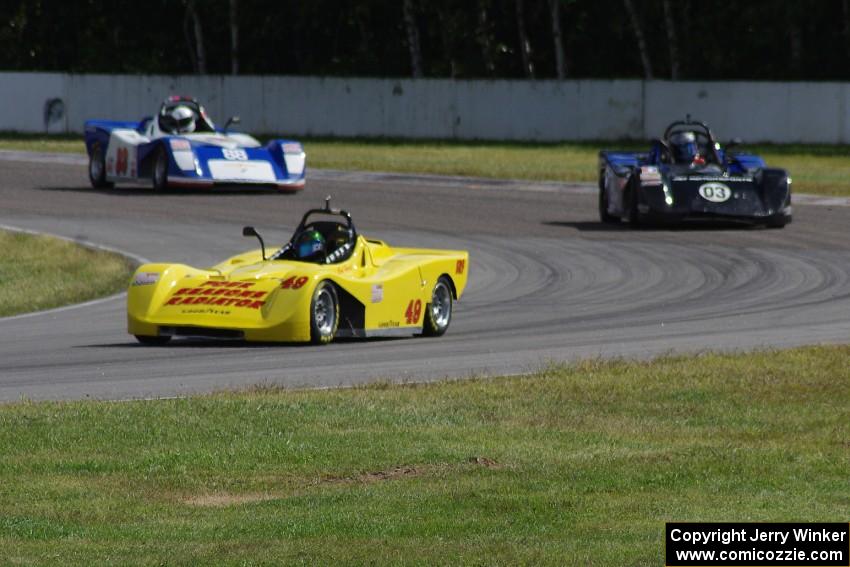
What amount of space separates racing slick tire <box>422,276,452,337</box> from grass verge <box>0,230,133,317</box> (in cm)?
477

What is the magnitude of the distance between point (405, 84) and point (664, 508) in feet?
134

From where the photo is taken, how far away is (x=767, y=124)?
4525cm

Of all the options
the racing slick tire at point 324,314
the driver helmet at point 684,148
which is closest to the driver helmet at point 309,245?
the racing slick tire at point 324,314

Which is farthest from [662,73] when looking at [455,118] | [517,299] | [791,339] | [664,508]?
[664,508]

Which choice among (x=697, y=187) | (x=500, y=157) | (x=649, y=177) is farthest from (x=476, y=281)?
(x=500, y=157)

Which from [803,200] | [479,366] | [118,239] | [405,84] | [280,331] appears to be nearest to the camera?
[479,366]

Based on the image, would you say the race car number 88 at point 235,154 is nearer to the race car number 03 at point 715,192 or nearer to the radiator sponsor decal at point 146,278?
the race car number 03 at point 715,192

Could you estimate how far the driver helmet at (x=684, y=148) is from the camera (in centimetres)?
2664

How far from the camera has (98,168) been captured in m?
32.5

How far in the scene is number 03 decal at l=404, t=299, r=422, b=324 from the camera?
51.9ft

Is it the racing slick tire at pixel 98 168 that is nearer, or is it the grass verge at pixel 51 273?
the grass verge at pixel 51 273

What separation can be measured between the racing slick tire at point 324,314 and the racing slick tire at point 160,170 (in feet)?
53.8

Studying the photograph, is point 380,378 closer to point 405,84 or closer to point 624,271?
point 624,271

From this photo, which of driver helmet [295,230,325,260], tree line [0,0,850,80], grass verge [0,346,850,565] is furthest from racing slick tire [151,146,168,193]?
tree line [0,0,850,80]
